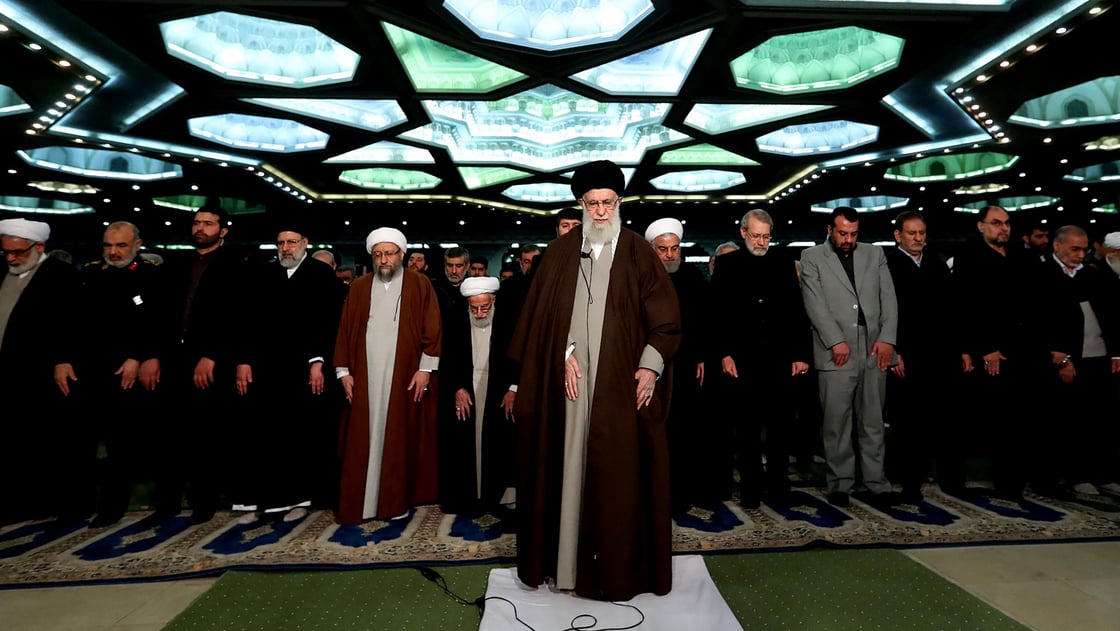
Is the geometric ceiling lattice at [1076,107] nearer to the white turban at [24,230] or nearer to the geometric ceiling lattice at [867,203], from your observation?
the geometric ceiling lattice at [867,203]

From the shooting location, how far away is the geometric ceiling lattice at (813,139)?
37.8ft

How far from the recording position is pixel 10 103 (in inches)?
339

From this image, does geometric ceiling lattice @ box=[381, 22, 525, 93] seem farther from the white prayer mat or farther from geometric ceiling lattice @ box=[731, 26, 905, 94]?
the white prayer mat

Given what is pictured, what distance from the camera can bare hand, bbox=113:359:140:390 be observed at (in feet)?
10.8

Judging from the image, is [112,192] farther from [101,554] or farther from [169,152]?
[101,554]

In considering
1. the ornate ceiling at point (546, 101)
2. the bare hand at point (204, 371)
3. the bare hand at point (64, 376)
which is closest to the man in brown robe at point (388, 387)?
the bare hand at point (204, 371)

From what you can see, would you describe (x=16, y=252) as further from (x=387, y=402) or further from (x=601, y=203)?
(x=601, y=203)

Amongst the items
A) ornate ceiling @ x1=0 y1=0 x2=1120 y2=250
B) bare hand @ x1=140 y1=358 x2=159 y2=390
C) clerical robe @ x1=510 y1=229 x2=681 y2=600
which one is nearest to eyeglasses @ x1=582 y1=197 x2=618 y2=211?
clerical robe @ x1=510 y1=229 x2=681 y2=600

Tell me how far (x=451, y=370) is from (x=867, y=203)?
1740 centimetres

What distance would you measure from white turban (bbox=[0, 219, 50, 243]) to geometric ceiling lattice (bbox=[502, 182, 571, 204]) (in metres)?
13.0

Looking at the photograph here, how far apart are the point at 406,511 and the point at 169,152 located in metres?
11.0

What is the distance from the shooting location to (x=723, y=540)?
9.36 feet

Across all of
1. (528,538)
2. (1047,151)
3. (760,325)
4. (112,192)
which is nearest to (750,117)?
(1047,151)

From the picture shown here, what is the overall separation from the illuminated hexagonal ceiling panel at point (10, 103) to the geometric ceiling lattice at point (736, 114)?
1081 centimetres
